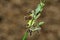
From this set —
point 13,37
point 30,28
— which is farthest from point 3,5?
point 30,28

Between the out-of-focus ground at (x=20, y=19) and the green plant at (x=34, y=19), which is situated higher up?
the out-of-focus ground at (x=20, y=19)

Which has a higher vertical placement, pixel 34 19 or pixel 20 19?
pixel 20 19

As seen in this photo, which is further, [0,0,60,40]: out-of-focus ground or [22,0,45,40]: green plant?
[0,0,60,40]: out-of-focus ground

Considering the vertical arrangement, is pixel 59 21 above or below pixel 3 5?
below

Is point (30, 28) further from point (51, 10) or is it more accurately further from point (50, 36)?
point (51, 10)

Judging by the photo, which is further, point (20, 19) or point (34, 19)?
point (20, 19)

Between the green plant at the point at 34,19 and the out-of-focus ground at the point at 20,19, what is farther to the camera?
the out-of-focus ground at the point at 20,19

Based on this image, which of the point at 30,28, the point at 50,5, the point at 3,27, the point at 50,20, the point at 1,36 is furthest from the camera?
the point at 50,5

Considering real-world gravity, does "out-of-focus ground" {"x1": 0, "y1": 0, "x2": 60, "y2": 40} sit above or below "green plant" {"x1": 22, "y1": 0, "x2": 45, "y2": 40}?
above
